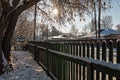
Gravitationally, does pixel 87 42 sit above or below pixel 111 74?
above

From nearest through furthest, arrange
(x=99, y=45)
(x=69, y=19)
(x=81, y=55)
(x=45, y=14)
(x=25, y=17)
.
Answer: (x=99, y=45), (x=81, y=55), (x=69, y=19), (x=45, y=14), (x=25, y=17)

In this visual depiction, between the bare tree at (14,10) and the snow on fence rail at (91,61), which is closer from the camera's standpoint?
the snow on fence rail at (91,61)

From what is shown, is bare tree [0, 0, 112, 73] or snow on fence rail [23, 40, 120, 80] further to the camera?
bare tree [0, 0, 112, 73]

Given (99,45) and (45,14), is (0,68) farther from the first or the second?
(45,14)

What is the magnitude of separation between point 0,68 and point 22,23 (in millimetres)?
13164

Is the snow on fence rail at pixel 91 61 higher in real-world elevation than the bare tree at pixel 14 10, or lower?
lower

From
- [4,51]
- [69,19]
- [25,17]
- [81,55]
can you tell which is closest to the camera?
[81,55]

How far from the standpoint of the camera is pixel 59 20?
14.7 meters

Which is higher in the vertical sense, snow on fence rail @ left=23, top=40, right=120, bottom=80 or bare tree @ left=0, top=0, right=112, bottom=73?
bare tree @ left=0, top=0, right=112, bottom=73

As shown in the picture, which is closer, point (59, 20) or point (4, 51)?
point (4, 51)

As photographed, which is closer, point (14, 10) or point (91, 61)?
point (91, 61)

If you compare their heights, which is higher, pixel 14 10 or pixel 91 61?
pixel 14 10

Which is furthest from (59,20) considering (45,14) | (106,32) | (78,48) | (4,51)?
(106,32)

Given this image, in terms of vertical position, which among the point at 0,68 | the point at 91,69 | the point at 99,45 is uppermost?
the point at 99,45
